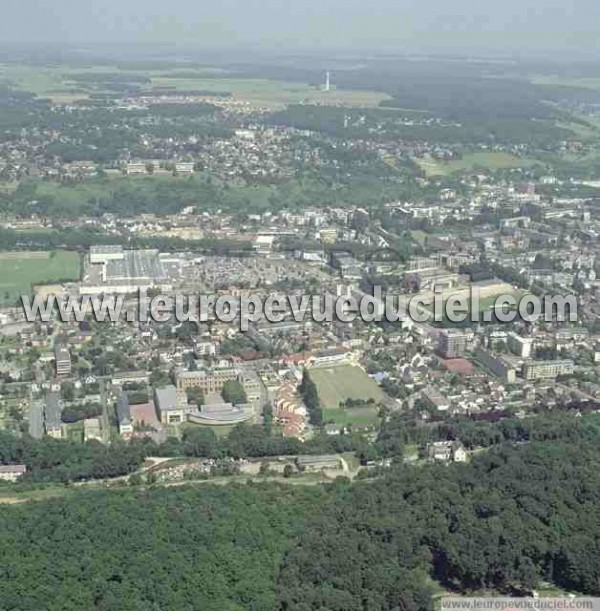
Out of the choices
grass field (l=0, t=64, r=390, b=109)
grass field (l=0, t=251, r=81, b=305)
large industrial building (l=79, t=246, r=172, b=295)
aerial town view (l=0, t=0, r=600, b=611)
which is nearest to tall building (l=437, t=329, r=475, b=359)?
aerial town view (l=0, t=0, r=600, b=611)

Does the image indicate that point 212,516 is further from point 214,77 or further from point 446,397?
point 214,77

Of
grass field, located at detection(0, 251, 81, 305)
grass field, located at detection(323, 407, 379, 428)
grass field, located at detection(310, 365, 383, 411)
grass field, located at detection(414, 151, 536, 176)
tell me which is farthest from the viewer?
grass field, located at detection(414, 151, 536, 176)

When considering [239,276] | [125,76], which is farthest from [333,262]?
[125,76]

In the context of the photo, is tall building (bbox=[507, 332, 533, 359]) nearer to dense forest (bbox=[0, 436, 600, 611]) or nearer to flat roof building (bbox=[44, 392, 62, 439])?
dense forest (bbox=[0, 436, 600, 611])

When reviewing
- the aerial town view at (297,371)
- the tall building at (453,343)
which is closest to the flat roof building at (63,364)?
the aerial town view at (297,371)

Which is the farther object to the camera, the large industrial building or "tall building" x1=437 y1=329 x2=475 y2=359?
the large industrial building

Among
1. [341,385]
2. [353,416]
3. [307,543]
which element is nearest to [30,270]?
[341,385]
